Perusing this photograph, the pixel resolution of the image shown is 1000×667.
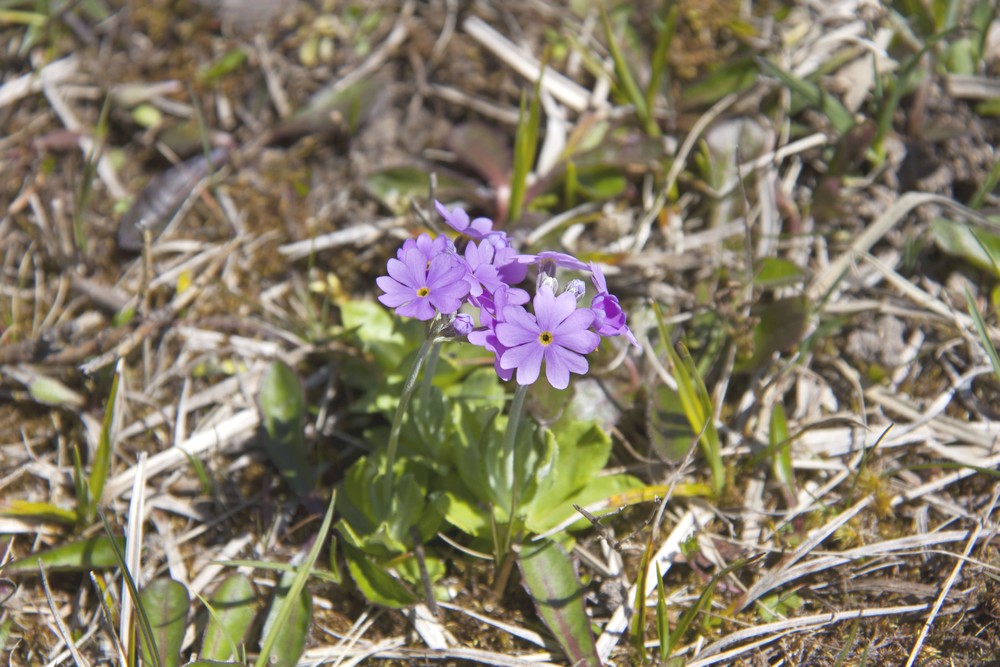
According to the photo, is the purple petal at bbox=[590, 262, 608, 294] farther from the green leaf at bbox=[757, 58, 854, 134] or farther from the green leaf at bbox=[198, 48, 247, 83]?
the green leaf at bbox=[198, 48, 247, 83]

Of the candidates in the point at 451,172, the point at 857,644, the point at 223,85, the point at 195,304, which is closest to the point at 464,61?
the point at 451,172

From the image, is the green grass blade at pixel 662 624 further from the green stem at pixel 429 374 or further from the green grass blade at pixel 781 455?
the green stem at pixel 429 374

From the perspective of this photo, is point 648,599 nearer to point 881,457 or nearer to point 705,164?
point 881,457

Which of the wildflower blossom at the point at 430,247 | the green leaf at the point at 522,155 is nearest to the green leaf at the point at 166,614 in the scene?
the wildflower blossom at the point at 430,247

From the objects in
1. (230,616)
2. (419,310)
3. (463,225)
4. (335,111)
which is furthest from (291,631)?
(335,111)

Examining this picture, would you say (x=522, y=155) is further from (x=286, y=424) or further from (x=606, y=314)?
(x=286, y=424)

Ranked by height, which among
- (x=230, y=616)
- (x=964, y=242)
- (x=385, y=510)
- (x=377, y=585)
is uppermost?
(x=964, y=242)
